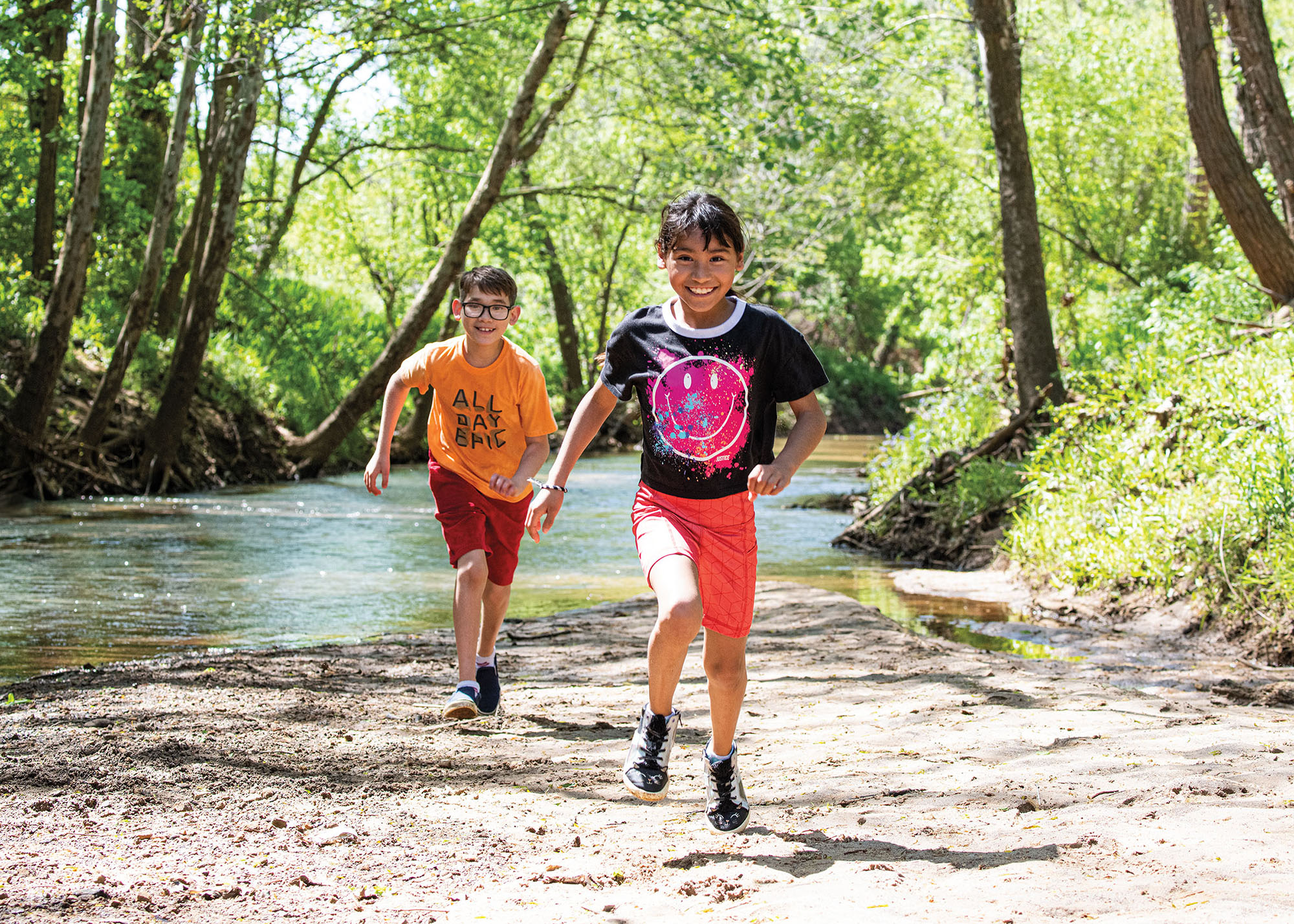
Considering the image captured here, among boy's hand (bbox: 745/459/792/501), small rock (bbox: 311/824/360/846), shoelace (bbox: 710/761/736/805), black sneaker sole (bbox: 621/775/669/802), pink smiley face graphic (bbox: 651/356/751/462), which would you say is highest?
pink smiley face graphic (bbox: 651/356/751/462)

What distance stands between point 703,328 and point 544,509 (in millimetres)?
799

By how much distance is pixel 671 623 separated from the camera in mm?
3699

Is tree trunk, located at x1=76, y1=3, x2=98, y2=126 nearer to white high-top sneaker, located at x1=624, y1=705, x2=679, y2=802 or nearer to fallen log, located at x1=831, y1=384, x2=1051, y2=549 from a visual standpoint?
fallen log, located at x1=831, y1=384, x2=1051, y2=549

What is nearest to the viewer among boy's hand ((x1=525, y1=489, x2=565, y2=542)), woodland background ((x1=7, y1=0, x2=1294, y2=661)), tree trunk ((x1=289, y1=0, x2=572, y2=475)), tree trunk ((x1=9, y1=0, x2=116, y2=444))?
boy's hand ((x1=525, y1=489, x2=565, y2=542))

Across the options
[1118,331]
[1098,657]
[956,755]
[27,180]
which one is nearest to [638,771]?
[956,755]

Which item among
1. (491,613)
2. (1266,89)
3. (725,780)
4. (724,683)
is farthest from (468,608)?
(1266,89)

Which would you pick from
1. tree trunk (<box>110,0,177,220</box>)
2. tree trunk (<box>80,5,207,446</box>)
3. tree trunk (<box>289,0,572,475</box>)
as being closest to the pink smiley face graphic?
tree trunk (<box>110,0,177,220</box>)

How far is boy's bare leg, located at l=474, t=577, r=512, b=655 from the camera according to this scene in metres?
5.58

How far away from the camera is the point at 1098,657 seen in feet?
23.5

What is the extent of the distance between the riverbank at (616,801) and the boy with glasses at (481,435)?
0.61 m

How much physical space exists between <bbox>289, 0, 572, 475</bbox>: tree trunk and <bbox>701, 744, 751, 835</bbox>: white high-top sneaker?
13.2 meters

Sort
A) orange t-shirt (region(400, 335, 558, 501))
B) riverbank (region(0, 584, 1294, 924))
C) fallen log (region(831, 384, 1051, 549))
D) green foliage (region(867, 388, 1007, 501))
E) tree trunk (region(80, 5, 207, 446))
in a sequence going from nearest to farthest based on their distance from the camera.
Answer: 1. riverbank (region(0, 584, 1294, 924))
2. orange t-shirt (region(400, 335, 558, 501))
3. fallen log (region(831, 384, 1051, 549))
4. green foliage (region(867, 388, 1007, 501))
5. tree trunk (region(80, 5, 207, 446))

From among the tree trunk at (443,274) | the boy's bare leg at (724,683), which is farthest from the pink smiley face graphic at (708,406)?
the tree trunk at (443,274)

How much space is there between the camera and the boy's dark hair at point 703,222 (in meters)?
→ 3.90
